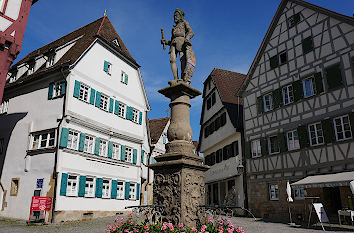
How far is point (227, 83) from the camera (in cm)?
2436

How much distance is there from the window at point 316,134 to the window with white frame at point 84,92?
12.2 meters


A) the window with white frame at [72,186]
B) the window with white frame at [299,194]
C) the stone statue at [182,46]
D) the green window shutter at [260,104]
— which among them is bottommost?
the window with white frame at [299,194]

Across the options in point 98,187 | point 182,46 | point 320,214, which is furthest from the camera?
point 98,187

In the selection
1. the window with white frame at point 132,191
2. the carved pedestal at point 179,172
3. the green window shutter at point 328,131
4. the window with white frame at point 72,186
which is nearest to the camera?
the carved pedestal at point 179,172

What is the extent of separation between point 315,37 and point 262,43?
150 inches

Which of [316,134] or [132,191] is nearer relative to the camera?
[316,134]

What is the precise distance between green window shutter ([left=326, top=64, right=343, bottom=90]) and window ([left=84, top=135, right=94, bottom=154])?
42.1 ft

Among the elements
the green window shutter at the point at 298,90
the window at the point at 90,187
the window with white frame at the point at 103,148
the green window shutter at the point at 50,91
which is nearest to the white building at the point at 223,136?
the green window shutter at the point at 298,90

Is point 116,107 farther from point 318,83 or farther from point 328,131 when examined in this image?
point 328,131

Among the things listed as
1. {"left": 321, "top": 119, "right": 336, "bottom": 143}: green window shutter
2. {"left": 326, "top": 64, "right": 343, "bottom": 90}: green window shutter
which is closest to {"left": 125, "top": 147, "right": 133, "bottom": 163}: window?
{"left": 321, "top": 119, "right": 336, "bottom": 143}: green window shutter

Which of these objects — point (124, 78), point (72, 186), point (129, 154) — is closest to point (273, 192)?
point (129, 154)

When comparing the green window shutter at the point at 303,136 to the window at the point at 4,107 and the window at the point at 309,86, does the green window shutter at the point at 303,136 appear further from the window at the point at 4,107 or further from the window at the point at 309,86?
the window at the point at 4,107

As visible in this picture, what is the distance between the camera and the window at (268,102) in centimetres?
1788

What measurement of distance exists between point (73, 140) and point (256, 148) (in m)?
10.5
